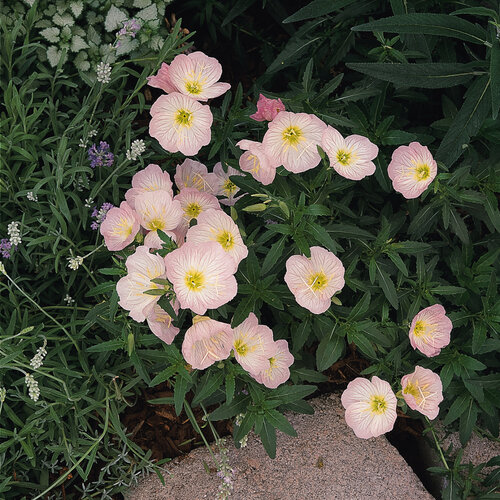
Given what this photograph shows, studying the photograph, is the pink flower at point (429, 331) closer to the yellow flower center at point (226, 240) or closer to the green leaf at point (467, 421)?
the green leaf at point (467, 421)

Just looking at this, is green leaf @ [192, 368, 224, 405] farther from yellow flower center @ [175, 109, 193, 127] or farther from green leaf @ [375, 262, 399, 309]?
yellow flower center @ [175, 109, 193, 127]

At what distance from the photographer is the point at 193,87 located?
1.50 m

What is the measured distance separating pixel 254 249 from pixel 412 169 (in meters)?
0.43

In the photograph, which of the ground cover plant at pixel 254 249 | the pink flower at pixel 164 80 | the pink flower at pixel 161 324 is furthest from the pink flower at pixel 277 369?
the pink flower at pixel 164 80

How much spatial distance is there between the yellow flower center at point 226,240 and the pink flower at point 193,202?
0.15 meters

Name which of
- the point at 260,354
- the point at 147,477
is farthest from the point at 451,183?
the point at 147,477

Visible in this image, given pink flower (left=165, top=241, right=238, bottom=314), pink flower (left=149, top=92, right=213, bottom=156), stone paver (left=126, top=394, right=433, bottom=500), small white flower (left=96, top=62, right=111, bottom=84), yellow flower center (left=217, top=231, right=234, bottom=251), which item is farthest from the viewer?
stone paver (left=126, top=394, right=433, bottom=500)

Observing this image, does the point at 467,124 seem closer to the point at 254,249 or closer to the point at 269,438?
the point at 254,249

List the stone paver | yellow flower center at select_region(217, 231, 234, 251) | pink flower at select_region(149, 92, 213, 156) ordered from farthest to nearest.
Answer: the stone paver → pink flower at select_region(149, 92, 213, 156) → yellow flower center at select_region(217, 231, 234, 251)

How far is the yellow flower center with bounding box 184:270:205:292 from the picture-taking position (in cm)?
126

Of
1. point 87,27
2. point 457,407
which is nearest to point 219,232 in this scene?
point 457,407

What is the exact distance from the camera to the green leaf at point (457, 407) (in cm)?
168

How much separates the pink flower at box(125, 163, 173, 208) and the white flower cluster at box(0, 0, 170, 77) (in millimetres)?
575

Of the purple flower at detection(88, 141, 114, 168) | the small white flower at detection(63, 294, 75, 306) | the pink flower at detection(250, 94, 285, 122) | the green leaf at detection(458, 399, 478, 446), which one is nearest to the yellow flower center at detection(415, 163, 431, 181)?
the pink flower at detection(250, 94, 285, 122)
